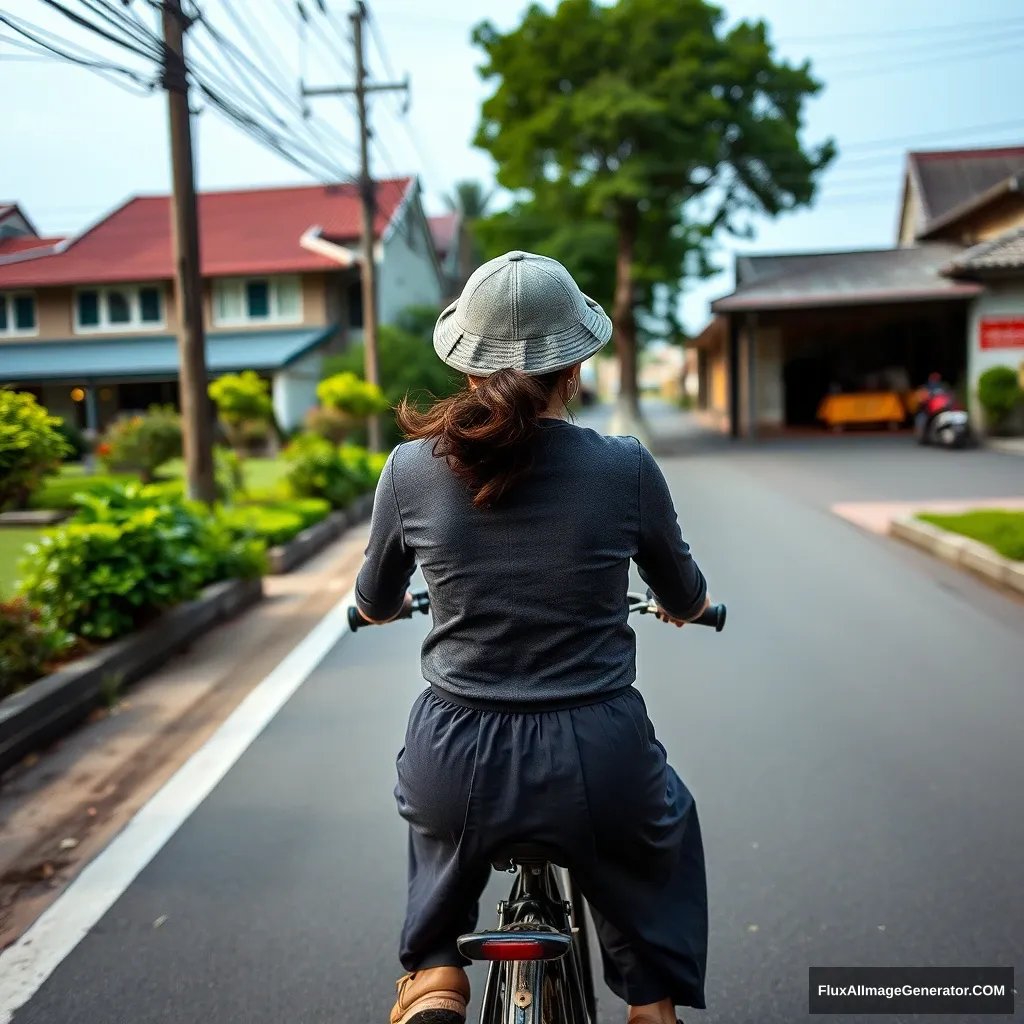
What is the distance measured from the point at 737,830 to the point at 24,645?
3699 mm

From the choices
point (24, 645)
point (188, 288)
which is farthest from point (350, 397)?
point (24, 645)

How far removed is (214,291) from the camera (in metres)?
29.1

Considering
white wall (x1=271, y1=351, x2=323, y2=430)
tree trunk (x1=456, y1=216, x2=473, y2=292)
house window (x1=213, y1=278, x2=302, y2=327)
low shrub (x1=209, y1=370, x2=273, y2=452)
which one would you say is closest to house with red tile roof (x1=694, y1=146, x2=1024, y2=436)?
white wall (x1=271, y1=351, x2=323, y2=430)

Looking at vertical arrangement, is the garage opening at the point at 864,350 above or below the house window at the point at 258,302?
below

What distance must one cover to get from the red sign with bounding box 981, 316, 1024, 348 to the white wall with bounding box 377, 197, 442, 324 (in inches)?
566

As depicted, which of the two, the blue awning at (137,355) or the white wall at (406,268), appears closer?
the blue awning at (137,355)

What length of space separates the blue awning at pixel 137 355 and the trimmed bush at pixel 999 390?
1603 centimetres

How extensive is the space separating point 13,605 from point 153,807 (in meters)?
2.01

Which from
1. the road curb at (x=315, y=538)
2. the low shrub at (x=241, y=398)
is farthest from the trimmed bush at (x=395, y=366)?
the road curb at (x=315, y=538)

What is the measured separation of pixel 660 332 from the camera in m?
45.5

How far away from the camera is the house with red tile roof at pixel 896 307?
24766mm

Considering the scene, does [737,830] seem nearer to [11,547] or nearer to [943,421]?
[11,547]

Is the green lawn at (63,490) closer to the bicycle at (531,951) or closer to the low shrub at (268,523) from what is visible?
the low shrub at (268,523)

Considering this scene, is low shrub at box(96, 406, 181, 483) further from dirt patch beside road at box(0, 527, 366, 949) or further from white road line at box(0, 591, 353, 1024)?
white road line at box(0, 591, 353, 1024)
